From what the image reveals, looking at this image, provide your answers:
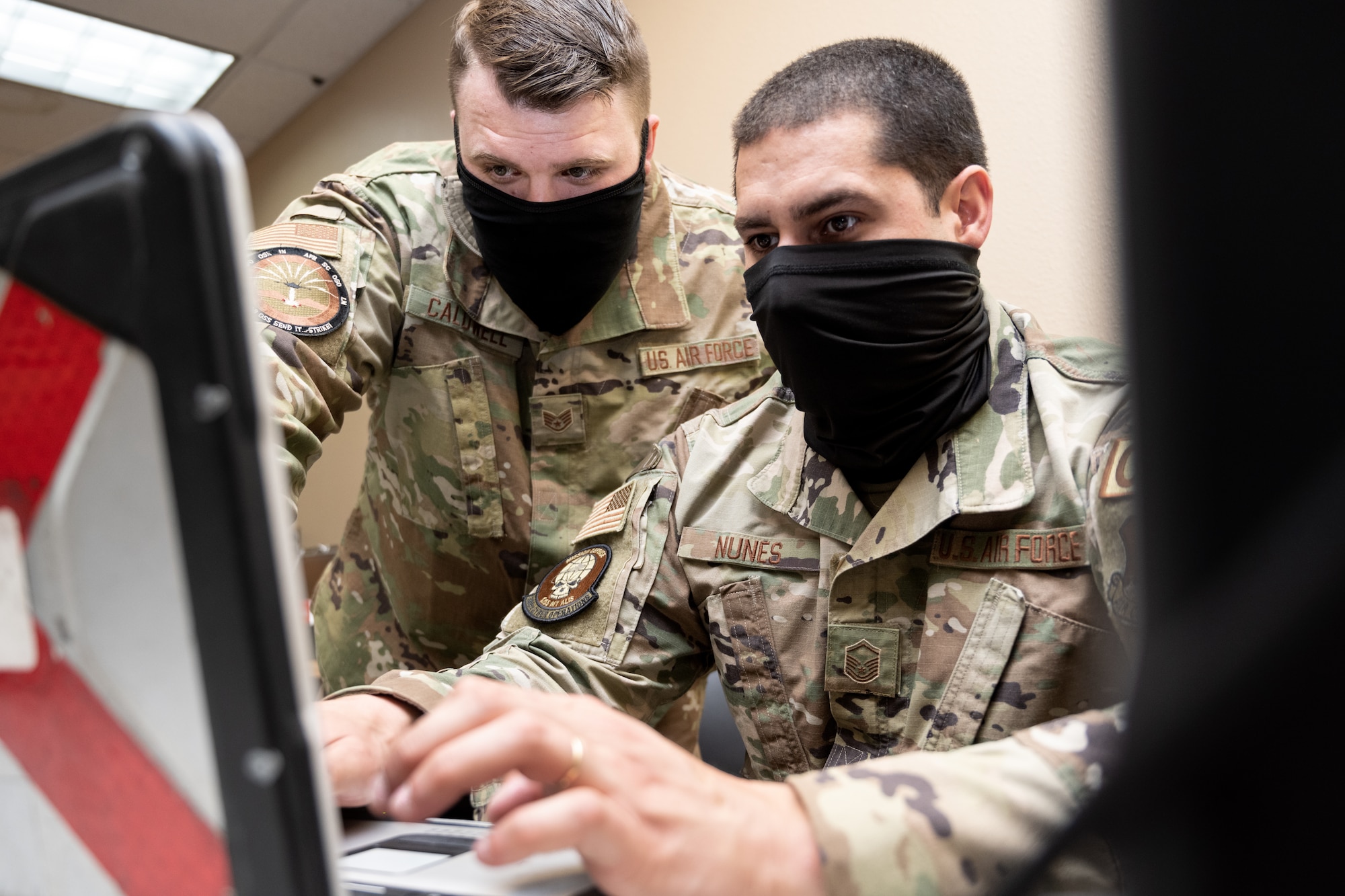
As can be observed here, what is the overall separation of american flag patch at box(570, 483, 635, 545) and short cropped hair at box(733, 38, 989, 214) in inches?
17.6

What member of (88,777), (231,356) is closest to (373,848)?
(88,777)

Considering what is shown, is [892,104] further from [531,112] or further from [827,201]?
[531,112]

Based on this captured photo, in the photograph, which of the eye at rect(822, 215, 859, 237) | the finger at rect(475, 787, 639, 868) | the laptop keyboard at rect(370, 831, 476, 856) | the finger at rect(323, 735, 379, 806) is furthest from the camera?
the eye at rect(822, 215, 859, 237)

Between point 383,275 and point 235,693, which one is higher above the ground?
point 383,275

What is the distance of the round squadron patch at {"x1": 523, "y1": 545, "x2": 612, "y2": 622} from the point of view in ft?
3.63

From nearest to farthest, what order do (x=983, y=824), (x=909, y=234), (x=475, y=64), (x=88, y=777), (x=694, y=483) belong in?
(x=88, y=777) → (x=983, y=824) → (x=909, y=234) → (x=694, y=483) → (x=475, y=64)

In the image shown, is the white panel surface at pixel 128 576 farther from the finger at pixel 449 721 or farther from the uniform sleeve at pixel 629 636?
the uniform sleeve at pixel 629 636

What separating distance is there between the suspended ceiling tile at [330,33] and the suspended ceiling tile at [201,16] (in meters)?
0.06

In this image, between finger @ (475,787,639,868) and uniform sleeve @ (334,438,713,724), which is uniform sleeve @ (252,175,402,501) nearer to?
uniform sleeve @ (334,438,713,724)

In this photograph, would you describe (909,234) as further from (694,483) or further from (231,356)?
(231,356)

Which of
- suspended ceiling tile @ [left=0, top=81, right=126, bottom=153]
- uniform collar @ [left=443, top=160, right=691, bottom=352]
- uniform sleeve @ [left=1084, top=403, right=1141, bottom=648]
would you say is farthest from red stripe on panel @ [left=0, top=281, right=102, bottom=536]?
suspended ceiling tile @ [left=0, top=81, right=126, bottom=153]

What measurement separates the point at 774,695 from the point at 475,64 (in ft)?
3.39

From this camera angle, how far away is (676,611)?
115cm

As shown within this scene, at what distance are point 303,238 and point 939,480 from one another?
3.13 ft
